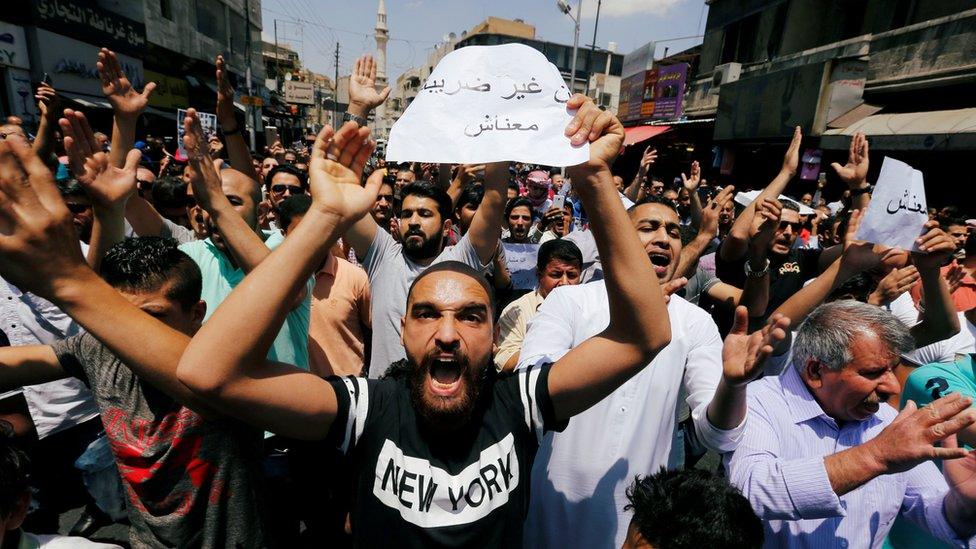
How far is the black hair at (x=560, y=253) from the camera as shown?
354 centimetres

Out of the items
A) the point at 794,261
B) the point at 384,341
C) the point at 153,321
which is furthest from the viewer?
the point at 794,261

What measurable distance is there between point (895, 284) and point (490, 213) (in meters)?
2.32

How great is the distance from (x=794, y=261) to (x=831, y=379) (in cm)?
286

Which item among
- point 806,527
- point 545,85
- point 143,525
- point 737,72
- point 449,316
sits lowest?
point 143,525

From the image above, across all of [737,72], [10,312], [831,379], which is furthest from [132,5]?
[831,379]

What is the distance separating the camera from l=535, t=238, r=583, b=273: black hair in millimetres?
3543

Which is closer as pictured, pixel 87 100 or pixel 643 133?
pixel 87 100

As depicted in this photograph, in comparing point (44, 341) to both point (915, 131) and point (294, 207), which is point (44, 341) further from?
point (915, 131)

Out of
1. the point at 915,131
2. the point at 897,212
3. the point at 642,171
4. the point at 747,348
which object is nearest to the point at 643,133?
the point at 915,131

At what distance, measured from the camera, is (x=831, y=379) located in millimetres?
1758

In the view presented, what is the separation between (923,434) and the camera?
1.33 m

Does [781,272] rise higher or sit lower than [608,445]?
higher

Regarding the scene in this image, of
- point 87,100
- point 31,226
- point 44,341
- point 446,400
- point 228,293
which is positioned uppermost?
point 87,100

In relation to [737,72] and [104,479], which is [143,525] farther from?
Answer: [737,72]
